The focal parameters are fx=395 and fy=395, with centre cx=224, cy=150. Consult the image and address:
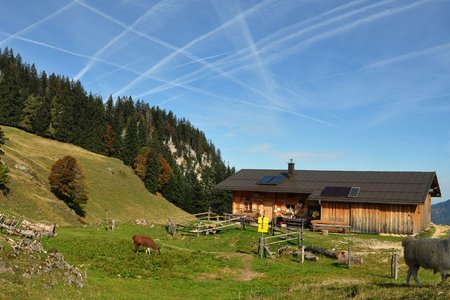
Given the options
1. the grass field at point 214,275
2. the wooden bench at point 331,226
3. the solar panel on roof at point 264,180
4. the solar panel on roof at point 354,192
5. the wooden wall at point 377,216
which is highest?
the solar panel on roof at point 264,180

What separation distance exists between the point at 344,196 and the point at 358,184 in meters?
3.73

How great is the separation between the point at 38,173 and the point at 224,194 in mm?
42090

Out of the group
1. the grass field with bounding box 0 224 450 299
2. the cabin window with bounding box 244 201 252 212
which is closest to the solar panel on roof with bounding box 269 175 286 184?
the cabin window with bounding box 244 201 252 212

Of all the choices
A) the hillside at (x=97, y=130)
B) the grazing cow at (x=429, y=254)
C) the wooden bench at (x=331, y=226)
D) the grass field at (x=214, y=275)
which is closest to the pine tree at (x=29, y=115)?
the hillside at (x=97, y=130)

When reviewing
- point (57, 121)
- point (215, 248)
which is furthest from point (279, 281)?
point (57, 121)

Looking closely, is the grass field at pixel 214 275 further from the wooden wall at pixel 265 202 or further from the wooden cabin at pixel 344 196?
the wooden wall at pixel 265 202

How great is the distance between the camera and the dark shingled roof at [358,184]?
136 ft

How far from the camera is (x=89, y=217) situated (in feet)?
239

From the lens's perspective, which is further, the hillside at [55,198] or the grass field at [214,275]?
the hillside at [55,198]

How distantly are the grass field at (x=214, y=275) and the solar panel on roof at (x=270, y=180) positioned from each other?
1484cm

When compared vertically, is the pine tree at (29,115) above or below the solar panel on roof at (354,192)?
above

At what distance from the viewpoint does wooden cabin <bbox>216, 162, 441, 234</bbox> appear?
41.2 meters

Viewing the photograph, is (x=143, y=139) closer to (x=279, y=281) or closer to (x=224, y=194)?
(x=224, y=194)

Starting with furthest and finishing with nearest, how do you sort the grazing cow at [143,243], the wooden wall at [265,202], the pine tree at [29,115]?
the pine tree at [29,115]
the wooden wall at [265,202]
the grazing cow at [143,243]
